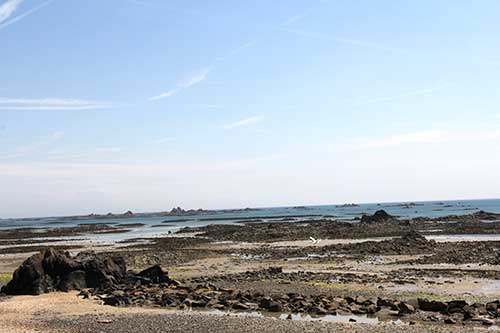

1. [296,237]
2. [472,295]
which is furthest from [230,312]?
[296,237]

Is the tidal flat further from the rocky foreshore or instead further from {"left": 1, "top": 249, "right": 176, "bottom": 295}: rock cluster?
{"left": 1, "top": 249, "right": 176, "bottom": 295}: rock cluster

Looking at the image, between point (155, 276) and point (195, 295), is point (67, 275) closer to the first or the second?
point (155, 276)

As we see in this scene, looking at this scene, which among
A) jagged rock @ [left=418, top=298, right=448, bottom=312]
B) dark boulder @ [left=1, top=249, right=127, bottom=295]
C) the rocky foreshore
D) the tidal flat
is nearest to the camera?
the tidal flat

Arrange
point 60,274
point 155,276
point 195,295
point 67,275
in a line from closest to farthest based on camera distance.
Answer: point 195,295, point 155,276, point 67,275, point 60,274

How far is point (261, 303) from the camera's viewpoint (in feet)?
73.2

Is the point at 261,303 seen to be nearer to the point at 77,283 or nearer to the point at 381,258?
the point at 77,283

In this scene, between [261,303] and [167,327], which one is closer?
[167,327]

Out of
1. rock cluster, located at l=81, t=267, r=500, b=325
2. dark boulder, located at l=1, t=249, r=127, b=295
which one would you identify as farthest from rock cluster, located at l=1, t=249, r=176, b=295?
rock cluster, located at l=81, t=267, r=500, b=325

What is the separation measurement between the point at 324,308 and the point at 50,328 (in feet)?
33.7

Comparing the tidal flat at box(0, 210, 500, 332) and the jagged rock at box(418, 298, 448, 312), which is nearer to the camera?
the tidal flat at box(0, 210, 500, 332)

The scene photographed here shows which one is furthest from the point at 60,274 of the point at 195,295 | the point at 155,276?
the point at 195,295

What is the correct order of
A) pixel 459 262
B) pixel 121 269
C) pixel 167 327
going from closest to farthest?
pixel 167 327
pixel 121 269
pixel 459 262

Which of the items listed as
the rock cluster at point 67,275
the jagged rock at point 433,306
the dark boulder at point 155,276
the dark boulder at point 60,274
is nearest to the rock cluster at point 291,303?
the jagged rock at point 433,306

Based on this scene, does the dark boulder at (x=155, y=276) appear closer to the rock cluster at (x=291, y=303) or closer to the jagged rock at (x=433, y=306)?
the rock cluster at (x=291, y=303)
